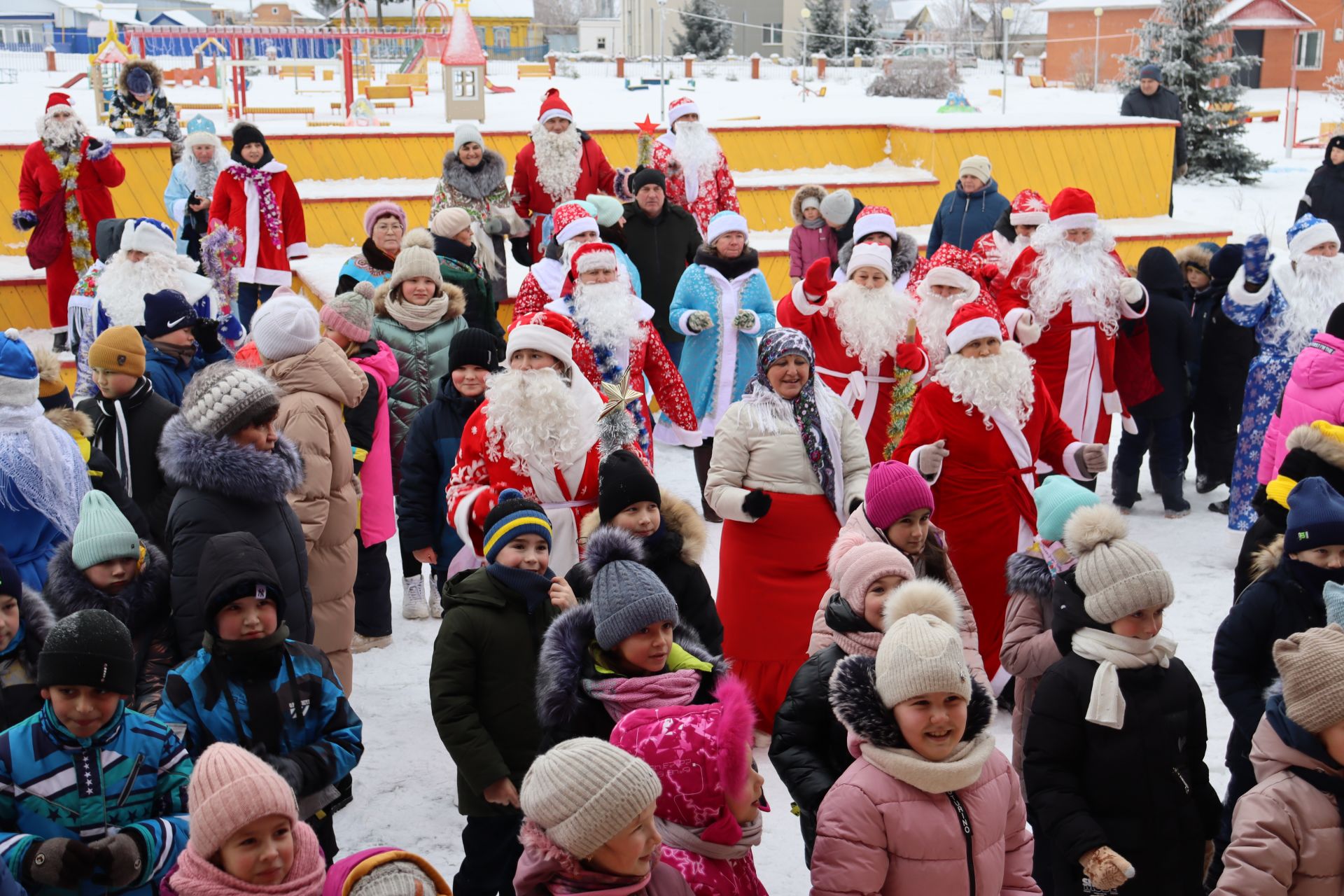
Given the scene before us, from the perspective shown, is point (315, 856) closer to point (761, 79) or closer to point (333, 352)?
point (333, 352)

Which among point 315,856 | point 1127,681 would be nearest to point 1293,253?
point 1127,681

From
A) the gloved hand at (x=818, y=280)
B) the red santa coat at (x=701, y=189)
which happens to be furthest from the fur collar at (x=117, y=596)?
the red santa coat at (x=701, y=189)

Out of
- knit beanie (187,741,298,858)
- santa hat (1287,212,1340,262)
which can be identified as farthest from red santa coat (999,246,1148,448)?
knit beanie (187,741,298,858)

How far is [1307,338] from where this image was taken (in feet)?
25.1

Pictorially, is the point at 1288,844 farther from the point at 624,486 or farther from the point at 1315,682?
the point at 624,486

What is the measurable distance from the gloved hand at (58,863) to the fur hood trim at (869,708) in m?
1.71

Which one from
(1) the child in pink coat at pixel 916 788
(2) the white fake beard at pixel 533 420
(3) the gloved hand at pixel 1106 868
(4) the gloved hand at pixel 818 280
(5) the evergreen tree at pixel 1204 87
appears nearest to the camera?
(1) the child in pink coat at pixel 916 788

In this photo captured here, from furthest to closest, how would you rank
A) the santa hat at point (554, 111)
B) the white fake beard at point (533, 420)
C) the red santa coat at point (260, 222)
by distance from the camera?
the santa hat at point (554, 111) → the red santa coat at point (260, 222) → the white fake beard at point (533, 420)

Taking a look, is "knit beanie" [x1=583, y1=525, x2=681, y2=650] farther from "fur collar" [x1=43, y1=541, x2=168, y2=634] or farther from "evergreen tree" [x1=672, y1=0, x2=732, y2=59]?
"evergreen tree" [x1=672, y1=0, x2=732, y2=59]

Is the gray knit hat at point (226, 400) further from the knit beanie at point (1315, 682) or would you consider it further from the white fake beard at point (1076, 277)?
the white fake beard at point (1076, 277)

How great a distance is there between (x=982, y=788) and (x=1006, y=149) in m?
14.0

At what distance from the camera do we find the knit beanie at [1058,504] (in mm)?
4637

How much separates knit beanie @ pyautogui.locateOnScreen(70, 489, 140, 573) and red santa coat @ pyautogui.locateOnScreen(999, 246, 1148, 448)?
5.13 metres

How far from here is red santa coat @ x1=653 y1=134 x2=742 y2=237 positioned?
10.9 metres
